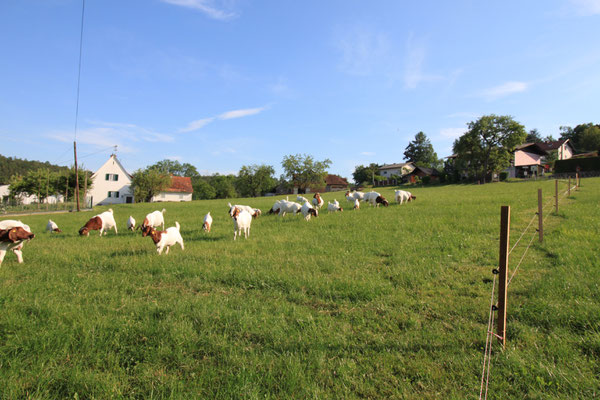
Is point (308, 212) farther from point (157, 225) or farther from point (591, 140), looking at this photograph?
point (591, 140)

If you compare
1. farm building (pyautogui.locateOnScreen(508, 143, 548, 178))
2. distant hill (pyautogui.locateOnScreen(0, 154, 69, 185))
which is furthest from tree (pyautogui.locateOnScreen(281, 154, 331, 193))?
distant hill (pyautogui.locateOnScreen(0, 154, 69, 185))

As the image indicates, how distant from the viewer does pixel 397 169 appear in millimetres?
96812

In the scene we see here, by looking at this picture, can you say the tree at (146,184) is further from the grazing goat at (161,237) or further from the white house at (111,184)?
the grazing goat at (161,237)

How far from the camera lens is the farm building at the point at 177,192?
7406 cm

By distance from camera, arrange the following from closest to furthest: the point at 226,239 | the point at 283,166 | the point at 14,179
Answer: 1. the point at 226,239
2. the point at 14,179
3. the point at 283,166

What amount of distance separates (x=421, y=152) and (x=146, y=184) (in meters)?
99.3

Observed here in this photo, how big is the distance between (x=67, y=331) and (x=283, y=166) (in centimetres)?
7756

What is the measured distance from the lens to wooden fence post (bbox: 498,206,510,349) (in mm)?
3396

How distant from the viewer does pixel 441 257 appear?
7.58 meters

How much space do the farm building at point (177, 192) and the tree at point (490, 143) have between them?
6811cm

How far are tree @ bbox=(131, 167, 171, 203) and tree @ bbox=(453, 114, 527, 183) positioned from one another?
68801 mm

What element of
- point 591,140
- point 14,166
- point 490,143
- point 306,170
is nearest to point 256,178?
point 306,170

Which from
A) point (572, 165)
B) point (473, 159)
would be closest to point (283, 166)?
point (473, 159)

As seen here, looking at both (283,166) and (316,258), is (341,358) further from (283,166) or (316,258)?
(283,166)
